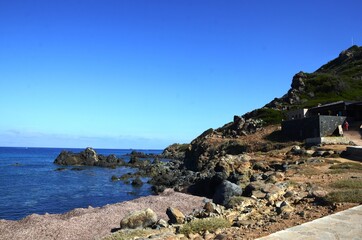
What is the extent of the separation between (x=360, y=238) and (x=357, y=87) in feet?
302

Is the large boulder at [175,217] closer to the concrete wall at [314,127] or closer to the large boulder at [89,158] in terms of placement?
the concrete wall at [314,127]

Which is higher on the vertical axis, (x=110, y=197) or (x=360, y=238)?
(x=360, y=238)

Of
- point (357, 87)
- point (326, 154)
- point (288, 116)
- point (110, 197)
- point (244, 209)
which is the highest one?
point (357, 87)

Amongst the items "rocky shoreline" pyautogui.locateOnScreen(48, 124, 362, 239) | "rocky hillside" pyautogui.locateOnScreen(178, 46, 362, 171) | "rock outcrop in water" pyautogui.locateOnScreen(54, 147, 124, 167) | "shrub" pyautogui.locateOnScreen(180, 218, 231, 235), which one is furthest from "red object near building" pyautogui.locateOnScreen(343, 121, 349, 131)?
"rock outcrop in water" pyautogui.locateOnScreen(54, 147, 124, 167)

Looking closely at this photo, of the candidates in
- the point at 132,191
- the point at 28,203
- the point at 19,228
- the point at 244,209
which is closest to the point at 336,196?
the point at 244,209

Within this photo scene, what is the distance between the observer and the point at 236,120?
Answer: 71.8m

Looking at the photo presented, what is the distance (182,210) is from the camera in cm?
2350

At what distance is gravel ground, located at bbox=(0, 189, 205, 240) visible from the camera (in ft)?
61.6

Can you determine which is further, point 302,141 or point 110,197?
point 302,141

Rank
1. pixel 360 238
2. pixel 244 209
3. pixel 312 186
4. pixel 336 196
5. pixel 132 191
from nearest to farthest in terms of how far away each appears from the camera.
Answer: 1. pixel 360 238
2. pixel 336 196
3. pixel 244 209
4. pixel 312 186
5. pixel 132 191

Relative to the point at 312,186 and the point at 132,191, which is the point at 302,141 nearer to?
the point at 132,191

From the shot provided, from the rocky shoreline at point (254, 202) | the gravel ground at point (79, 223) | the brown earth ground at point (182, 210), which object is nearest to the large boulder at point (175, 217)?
the rocky shoreline at point (254, 202)

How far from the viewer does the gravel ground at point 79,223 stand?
1878 centimetres

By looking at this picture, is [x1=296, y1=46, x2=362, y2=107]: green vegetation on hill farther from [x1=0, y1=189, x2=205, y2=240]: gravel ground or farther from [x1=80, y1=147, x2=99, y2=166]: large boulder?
[x1=0, y1=189, x2=205, y2=240]: gravel ground
